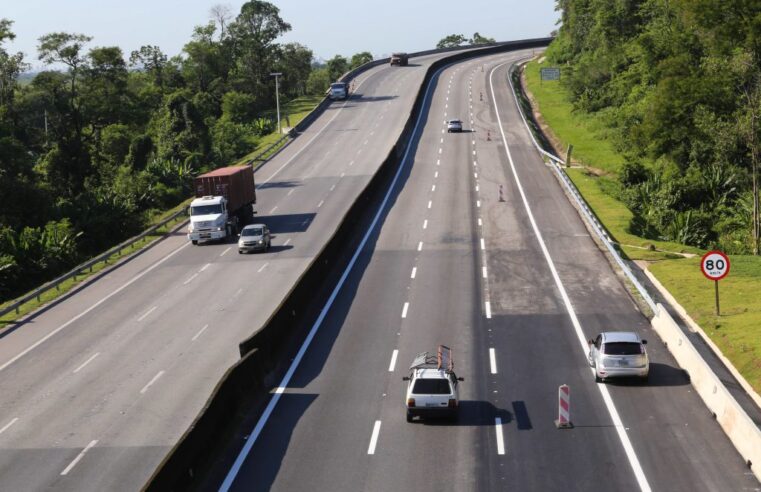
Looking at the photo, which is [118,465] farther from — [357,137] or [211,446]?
[357,137]

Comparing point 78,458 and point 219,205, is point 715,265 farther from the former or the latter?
point 219,205

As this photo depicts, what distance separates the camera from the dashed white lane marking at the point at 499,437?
72.1 ft

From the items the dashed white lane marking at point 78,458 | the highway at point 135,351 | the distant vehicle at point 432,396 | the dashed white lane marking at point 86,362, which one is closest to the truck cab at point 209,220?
the highway at point 135,351

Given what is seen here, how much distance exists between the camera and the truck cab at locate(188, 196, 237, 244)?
51594 millimetres

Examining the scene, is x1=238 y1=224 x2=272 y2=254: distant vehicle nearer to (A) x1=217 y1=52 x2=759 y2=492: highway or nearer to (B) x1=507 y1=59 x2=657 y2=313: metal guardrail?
(A) x1=217 y1=52 x2=759 y2=492: highway

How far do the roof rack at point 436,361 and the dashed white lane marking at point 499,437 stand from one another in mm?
2092

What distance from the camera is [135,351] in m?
32.6

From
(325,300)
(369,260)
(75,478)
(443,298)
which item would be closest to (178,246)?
(369,260)

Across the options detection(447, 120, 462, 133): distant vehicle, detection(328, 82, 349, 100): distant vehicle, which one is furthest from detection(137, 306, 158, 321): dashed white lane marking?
detection(328, 82, 349, 100): distant vehicle

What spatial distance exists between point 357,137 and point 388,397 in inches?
2548

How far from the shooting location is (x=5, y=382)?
99.2 ft

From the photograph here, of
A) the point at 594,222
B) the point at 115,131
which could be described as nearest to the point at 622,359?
the point at 594,222

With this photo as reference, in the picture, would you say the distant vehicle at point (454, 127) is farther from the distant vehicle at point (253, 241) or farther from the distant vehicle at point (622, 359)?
the distant vehicle at point (622, 359)

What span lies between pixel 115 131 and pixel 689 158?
66.5 meters
